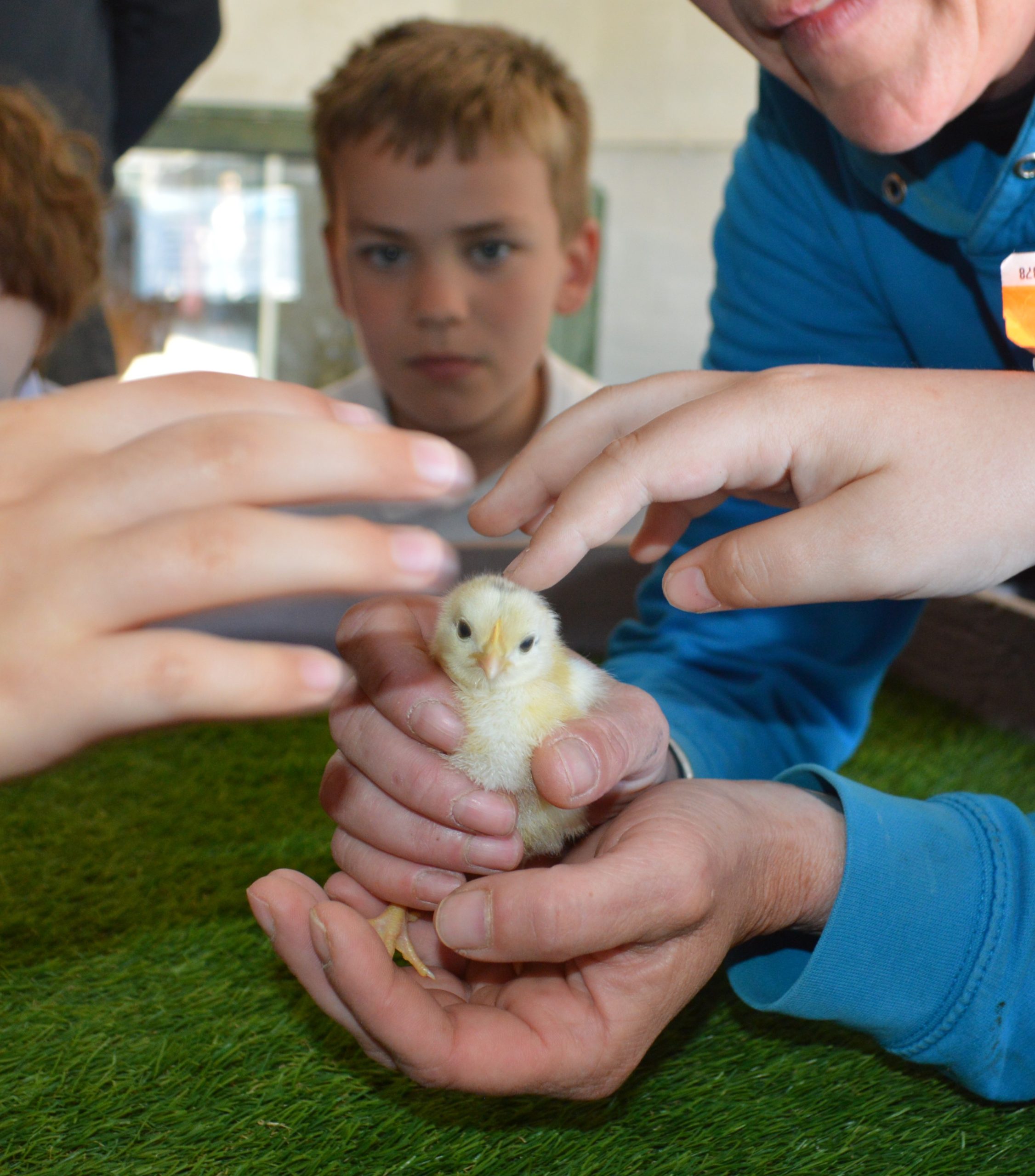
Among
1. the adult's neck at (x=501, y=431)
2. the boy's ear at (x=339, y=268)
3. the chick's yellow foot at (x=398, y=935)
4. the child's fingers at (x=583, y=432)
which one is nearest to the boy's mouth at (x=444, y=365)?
the adult's neck at (x=501, y=431)

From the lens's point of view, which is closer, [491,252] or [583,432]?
[583,432]

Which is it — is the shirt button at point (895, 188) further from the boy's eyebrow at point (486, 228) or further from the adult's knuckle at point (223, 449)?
the boy's eyebrow at point (486, 228)

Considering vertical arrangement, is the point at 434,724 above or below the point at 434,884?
above

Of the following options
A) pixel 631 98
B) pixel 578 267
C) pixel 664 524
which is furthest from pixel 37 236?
pixel 631 98

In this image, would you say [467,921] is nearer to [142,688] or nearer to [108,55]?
[142,688]

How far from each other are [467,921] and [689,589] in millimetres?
277

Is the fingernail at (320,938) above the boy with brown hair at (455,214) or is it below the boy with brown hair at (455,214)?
below

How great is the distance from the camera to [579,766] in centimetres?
75

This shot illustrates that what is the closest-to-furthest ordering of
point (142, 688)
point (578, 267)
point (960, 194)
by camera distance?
point (142, 688) → point (960, 194) → point (578, 267)

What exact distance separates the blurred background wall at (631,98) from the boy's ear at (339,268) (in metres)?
1.85

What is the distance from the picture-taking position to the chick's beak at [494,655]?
0.87 meters

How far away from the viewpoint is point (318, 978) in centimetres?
73

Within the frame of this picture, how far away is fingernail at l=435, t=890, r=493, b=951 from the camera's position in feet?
2.23

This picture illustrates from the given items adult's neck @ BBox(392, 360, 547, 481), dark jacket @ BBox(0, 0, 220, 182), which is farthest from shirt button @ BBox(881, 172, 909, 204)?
dark jacket @ BBox(0, 0, 220, 182)
